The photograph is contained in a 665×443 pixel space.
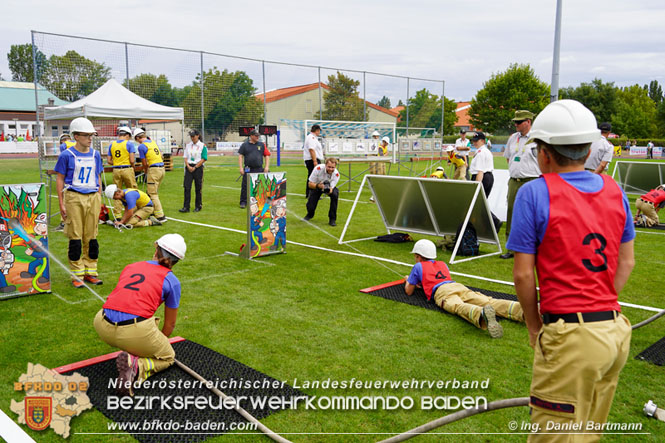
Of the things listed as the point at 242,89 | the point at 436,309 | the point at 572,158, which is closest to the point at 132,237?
the point at 436,309

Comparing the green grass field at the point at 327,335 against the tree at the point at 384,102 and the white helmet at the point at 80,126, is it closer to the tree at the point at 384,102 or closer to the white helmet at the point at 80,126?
the white helmet at the point at 80,126

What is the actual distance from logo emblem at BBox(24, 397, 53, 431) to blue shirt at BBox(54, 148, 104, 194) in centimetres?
337

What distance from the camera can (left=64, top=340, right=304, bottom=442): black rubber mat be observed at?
138 inches

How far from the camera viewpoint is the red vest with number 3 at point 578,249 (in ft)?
7.24

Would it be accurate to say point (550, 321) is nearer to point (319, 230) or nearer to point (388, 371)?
point (388, 371)

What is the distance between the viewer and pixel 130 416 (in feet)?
12.1

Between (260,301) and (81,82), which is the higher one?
(81,82)

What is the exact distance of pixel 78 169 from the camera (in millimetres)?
6527

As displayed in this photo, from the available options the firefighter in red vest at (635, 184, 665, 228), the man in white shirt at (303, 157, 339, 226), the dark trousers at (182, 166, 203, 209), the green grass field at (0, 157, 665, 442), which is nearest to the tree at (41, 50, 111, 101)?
the dark trousers at (182, 166, 203, 209)

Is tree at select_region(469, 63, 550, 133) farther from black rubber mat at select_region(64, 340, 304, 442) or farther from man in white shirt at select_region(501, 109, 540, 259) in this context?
black rubber mat at select_region(64, 340, 304, 442)

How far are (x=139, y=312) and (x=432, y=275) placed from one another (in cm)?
344

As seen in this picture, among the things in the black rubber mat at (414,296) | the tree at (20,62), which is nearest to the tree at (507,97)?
the black rubber mat at (414,296)

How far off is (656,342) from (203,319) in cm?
451

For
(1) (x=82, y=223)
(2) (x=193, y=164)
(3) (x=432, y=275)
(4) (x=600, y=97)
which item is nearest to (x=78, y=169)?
(1) (x=82, y=223)
